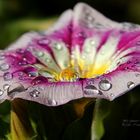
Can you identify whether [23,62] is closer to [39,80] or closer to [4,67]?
[4,67]

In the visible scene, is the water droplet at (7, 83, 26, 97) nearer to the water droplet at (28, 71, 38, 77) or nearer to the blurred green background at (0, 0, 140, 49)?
the water droplet at (28, 71, 38, 77)

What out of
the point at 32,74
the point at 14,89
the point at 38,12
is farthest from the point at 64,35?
the point at 38,12

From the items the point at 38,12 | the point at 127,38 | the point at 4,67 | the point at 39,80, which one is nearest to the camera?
the point at 39,80

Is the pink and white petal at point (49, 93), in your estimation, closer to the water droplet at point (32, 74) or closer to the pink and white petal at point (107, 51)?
the water droplet at point (32, 74)

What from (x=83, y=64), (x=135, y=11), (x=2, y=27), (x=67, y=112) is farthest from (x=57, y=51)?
(x=135, y=11)

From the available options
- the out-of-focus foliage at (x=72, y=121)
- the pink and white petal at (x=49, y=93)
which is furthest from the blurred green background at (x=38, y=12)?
the pink and white petal at (x=49, y=93)

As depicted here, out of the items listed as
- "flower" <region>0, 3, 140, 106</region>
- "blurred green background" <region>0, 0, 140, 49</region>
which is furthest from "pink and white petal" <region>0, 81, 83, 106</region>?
"blurred green background" <region>0, 0, 140, 49</region>

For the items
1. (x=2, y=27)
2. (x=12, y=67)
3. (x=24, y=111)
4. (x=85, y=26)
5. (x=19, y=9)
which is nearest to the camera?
(x=24, y=111)

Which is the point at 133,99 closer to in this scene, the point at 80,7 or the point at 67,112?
the point at 67,112
